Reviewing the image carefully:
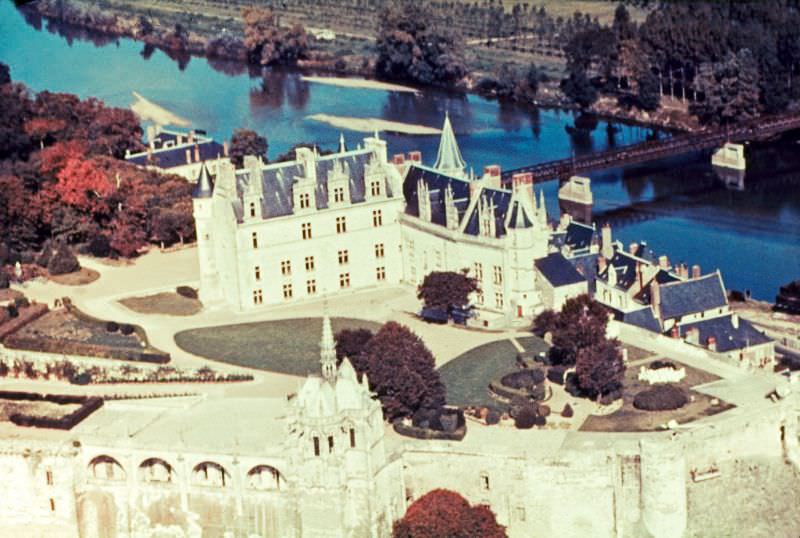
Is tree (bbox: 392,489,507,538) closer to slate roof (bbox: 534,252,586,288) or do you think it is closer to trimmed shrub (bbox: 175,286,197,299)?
slate roof (bbox: 534,252,586,288)

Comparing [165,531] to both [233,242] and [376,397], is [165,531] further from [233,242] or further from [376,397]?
[233,242]

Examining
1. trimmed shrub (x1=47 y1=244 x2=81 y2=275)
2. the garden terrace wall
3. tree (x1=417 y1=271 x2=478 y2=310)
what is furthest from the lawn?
trimmed shrub (x1=47 y1=244 x2=81 y2=275)

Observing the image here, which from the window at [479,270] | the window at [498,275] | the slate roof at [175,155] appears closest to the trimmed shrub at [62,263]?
the slate roof at [175,155]

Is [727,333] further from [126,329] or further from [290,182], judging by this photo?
[126,329]

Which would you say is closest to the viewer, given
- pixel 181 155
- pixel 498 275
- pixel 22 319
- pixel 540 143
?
pixel 498 275

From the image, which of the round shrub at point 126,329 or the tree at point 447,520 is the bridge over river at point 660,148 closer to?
the round shrub at point 126,329

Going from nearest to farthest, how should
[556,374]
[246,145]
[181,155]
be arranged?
[556,374] → [181,155] → [246,145]

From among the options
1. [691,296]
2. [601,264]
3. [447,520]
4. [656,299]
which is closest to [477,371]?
[656,299]

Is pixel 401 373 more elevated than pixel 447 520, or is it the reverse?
pixel 401 373
